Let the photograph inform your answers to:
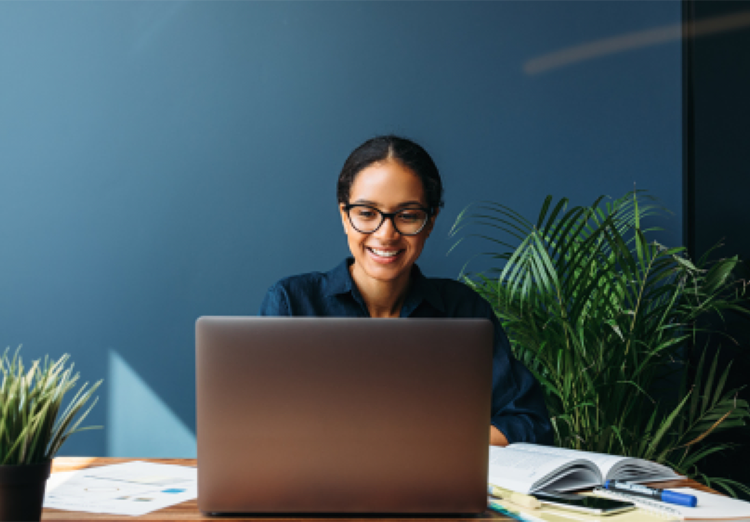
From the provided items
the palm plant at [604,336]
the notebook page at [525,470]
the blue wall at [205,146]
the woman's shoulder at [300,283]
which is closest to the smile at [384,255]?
the woman's shoulder at [300,283]

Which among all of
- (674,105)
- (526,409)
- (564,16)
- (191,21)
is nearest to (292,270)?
(191,21)

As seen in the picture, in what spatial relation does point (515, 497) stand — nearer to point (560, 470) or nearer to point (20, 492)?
point (560, 470)

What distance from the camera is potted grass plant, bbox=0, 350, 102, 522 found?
0.78 m

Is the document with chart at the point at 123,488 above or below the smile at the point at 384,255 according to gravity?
below

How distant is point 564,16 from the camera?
2824 mm

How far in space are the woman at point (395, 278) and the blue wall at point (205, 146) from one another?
36.8 inches

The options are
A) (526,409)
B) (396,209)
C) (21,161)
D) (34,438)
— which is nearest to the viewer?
(34,438)

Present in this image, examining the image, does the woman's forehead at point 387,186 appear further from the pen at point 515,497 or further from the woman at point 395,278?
the pen at point 515,497

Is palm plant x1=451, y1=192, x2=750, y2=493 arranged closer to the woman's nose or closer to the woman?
the woman

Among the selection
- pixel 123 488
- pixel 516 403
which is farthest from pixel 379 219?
pixel 123 488

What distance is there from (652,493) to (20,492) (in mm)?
921

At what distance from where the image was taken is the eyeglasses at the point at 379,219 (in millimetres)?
1614

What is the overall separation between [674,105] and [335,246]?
1.63 m

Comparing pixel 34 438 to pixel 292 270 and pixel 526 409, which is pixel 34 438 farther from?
pixel 292 270
